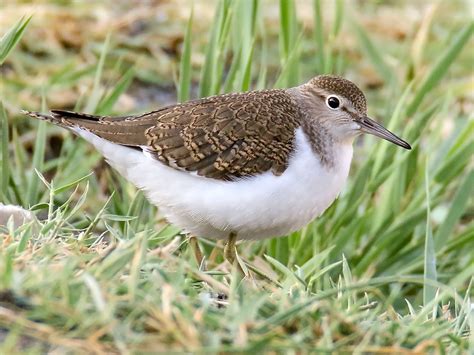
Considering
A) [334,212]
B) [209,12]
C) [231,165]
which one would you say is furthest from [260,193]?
[209,12]

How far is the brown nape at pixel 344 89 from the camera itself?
4574 mm

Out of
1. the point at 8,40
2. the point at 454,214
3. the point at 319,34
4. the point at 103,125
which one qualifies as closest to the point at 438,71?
the point at 319,34

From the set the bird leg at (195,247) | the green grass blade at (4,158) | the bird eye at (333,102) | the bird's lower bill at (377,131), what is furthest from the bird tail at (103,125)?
the bird's lower bill at (377,131)

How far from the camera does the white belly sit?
13.4ft

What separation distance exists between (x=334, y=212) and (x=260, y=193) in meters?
1.12

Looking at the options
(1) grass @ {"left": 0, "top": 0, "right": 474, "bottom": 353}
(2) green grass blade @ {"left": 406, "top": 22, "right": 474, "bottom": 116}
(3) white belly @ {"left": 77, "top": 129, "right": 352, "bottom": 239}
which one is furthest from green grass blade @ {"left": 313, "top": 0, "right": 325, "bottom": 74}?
(3) white belly @ {"left": 77, "top": 129, "right": 352, "bottom": 239}

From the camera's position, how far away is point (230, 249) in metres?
4.36

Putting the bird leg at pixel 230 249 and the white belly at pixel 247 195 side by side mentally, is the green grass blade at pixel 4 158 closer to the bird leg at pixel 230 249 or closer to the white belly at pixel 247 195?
the white belly at pixel 247 195

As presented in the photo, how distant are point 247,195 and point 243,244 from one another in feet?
3.03

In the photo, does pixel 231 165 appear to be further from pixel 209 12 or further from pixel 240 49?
pixel 209 12

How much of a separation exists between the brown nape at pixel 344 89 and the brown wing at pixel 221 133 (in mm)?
228

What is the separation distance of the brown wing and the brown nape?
228 millimetres

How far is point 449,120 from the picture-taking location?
704 centimetres

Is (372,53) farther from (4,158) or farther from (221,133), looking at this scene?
(4,158)
